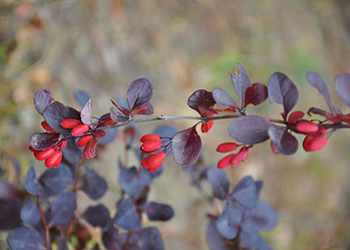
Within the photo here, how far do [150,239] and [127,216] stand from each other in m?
0.10

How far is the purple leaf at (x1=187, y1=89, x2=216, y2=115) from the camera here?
536 mm

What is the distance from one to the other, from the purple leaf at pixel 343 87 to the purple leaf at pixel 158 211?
49 cm

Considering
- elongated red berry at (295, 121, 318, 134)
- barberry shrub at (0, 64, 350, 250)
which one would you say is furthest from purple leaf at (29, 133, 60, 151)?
elongated red berry at (295, 121, 318, 134)

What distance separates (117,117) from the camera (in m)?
0.51

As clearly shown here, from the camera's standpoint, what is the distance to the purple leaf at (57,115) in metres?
0.50

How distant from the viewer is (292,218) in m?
1.95

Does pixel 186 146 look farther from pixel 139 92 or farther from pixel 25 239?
pixel 25 239

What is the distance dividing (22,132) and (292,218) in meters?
1.79

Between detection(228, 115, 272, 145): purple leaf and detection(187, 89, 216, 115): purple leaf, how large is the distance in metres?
0.07

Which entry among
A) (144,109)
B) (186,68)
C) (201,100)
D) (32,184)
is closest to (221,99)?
(201,100)

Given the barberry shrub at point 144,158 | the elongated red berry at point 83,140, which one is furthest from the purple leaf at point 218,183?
the elongated red berry at point 83,140

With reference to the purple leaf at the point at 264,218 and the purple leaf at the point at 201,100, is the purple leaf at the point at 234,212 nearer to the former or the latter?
the purple leaf at the point at 264,218

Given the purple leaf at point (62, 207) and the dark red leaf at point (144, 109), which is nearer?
the dark red leaf at point (144, 109)

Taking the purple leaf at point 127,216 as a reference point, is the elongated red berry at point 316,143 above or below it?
above
